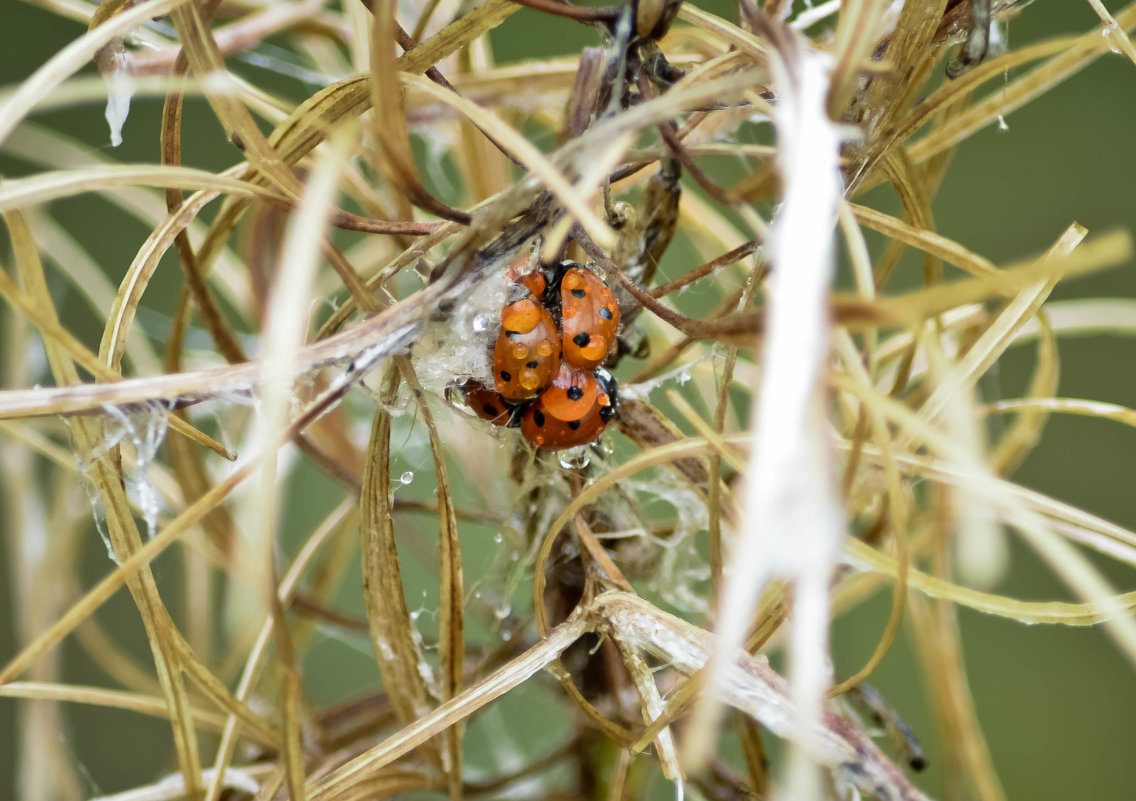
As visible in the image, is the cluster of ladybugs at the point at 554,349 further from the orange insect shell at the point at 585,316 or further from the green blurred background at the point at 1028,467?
the green blurred background at the point at 1028,467

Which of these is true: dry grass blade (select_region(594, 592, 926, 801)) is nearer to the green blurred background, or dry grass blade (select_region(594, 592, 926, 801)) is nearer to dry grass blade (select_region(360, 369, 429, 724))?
dry grass blade (select_region(360, 369, 429, 724))

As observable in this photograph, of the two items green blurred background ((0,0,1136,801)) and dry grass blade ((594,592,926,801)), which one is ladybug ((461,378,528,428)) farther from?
green blurred background ((0,0,1136,801))

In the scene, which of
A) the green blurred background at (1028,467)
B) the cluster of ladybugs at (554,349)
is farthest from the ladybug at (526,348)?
the green blurred background at (1028,467)

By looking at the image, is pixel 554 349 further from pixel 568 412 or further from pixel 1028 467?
pixel 1028 467

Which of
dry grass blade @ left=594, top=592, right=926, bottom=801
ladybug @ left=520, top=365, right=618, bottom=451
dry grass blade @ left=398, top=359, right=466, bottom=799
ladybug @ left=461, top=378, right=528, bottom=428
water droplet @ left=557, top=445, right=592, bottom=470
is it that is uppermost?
ladybug @ left=461, top=378, right=528, bottom=428

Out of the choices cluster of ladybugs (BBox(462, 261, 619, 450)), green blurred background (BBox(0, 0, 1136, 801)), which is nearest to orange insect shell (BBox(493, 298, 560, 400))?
cluster of ladybugs (BBox(462, 261, 619, 450))

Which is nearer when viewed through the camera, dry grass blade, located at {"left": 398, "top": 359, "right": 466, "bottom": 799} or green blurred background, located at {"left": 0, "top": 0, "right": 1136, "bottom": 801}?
dry grass blade, located at {"left": 398, "top": 359, "right": 466, "bottom": 799}

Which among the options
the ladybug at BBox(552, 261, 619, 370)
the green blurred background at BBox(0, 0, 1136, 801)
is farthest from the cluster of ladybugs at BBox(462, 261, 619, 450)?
the green blurred background at BBox(0, 0, 1136, 801)

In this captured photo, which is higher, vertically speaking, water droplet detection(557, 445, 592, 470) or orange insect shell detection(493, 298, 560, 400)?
orange insect shell detection(493, 298, 560, 400)
